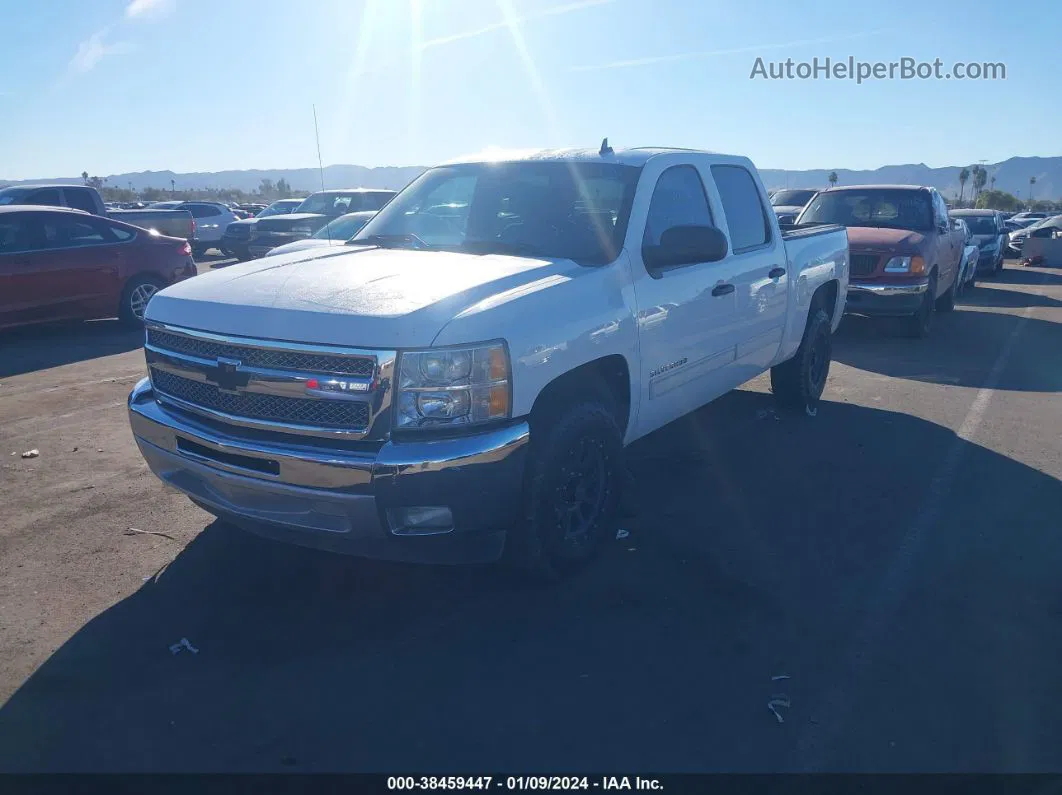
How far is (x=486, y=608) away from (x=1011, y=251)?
89.7ft

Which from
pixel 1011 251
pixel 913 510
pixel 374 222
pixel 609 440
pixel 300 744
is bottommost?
pixel 1011 251

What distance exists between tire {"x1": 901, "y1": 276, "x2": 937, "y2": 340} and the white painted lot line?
4.99 m

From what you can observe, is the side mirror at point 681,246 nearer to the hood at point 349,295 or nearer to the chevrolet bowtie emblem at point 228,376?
the hood at point 349,295

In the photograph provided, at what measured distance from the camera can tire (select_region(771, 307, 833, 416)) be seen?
6938 mm

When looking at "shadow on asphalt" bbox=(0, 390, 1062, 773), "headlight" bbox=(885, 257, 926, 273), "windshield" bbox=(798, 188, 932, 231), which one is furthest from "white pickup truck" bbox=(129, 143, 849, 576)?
"windshield" bbox=(798, 188, 932, 231)

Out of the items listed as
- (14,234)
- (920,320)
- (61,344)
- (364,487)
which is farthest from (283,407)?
(920,320)

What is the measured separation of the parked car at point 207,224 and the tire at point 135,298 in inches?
557

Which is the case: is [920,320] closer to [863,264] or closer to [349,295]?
[863,264]

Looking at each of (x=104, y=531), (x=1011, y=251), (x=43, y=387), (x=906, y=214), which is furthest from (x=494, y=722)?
(x=1011, y=251)

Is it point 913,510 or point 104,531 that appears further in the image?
point 913,510

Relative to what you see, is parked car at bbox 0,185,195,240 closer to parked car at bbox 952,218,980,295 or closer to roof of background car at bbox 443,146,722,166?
roof of background car at bbox 443,146,722,166

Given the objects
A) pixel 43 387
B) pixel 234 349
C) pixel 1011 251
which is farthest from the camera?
pixel 1011 251

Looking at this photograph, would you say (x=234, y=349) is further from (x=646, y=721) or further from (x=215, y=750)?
(x=646, y=721)

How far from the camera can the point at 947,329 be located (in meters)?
12.2
